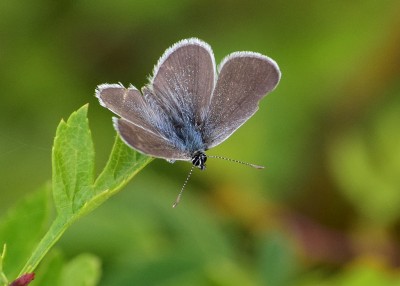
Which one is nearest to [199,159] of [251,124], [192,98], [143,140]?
[192,98]

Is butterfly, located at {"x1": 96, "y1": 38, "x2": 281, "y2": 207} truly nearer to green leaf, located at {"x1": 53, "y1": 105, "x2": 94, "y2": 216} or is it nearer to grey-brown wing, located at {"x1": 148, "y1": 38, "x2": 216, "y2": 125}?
grey-brown wing, located at {"x1": 148, "y1": 38, "x2": 216, "y2": 125}

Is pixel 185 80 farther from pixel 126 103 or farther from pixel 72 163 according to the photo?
pixel 72 163

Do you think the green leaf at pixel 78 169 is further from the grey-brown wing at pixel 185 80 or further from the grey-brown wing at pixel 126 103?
the grey-brown wing at pixel 185 80

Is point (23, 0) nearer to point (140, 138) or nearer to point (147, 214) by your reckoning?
point (147, 214)

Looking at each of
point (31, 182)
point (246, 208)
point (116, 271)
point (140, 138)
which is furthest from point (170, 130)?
point (31, 182)

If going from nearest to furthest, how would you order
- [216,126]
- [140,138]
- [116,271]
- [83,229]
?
1. [140,138]
2. [216,126]
3. [116,271]
4. [83,229]

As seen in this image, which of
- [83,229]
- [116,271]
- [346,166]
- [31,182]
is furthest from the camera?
[31,182]

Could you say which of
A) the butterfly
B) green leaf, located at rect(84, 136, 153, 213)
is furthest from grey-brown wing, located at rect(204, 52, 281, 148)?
green leaf, located at rect(84, 136, 153, 213)
